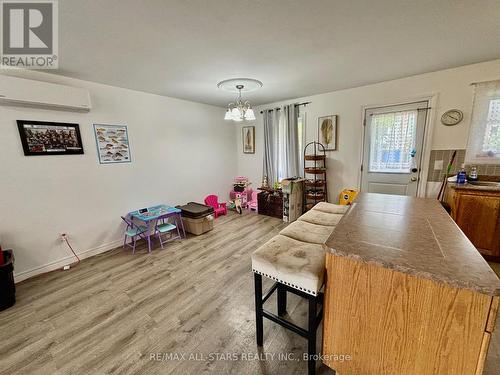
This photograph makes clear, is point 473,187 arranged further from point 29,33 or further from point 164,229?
point 29,33

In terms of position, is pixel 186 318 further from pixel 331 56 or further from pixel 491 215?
pixel 491 215

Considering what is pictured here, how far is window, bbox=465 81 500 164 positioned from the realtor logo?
4.30 m

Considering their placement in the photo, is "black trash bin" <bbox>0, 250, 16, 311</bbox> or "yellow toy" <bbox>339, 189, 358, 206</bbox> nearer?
"black trash bin" <bbox>0, 250, 16, 311</bbox>

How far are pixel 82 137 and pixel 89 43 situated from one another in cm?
138

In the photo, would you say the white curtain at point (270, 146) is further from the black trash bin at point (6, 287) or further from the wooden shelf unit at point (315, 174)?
the black trash bin at point (6, 287)

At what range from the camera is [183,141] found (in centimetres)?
393

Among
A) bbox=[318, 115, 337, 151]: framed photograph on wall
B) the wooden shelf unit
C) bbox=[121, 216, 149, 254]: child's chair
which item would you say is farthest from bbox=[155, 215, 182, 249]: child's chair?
bbox=[318, 115, 337, 151]: framed photograph on wall

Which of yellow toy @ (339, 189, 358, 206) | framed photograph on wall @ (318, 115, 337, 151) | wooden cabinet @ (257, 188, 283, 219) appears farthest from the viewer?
wooden cabinet @ (257, 188, 283, 219)

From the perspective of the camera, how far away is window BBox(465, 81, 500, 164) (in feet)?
8.17

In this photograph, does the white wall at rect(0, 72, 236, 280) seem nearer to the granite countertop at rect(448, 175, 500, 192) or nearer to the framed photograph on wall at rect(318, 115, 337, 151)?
the framed photograph on wall at rect(318, 115, 337, 151)

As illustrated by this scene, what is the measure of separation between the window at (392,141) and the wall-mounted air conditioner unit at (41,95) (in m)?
4.16

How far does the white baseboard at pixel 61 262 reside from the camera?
7.86 feet

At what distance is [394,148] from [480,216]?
131 cm

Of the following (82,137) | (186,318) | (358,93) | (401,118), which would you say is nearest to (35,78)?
(82,137)
